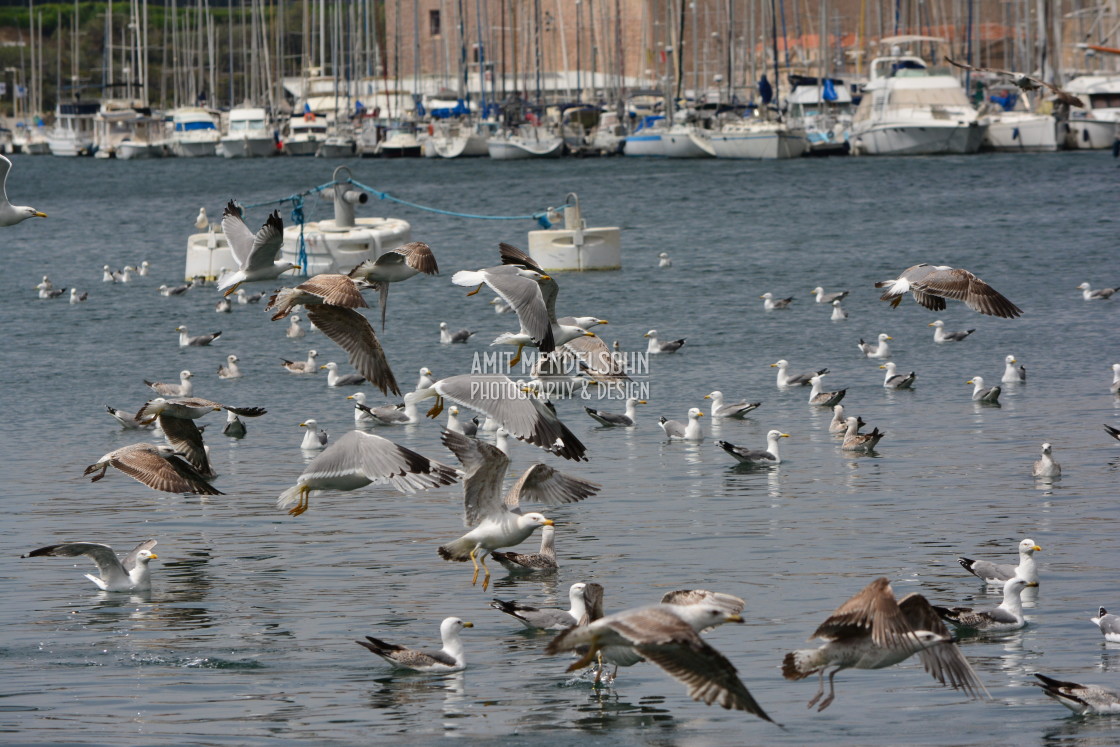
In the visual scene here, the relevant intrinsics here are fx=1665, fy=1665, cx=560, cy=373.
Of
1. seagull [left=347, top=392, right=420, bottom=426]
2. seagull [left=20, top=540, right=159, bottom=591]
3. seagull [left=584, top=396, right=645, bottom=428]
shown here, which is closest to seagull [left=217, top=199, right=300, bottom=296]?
seagull [left=20, top=540, right=159, bottom=591]

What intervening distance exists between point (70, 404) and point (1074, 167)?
57.8 m

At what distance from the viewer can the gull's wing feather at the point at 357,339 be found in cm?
1441

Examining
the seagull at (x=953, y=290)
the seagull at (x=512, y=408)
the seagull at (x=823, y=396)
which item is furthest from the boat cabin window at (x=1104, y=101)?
the seagull at (x=512, y=408)

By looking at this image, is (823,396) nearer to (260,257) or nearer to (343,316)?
(260,257)

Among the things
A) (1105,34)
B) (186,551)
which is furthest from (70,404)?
(1105,34)

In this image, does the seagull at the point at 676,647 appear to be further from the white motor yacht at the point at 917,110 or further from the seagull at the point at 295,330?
the white motor yacht at the point at 917,110

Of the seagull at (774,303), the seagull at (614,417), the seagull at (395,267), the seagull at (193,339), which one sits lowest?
the seagull at (614,417)

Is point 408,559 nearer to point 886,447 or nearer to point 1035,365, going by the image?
point 886,447

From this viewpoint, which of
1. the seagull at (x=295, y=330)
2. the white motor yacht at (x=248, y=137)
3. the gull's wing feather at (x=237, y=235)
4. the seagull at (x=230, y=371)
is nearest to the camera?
the gull's wing feather at (x=237, y=235)

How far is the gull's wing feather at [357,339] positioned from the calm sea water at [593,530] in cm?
183

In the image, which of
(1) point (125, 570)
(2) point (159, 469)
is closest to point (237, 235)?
(2) point (159, 469)

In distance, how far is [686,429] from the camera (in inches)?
859

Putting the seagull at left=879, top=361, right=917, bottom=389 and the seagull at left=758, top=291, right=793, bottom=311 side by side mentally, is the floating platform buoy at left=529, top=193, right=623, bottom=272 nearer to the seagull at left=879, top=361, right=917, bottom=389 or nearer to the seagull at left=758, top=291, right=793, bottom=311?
the seagull at left=758, top=291, right=793, bottom=311

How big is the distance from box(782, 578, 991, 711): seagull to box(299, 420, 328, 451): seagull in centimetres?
1134
